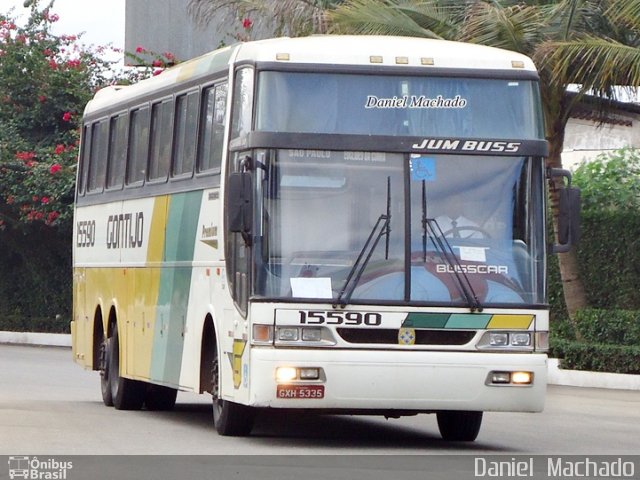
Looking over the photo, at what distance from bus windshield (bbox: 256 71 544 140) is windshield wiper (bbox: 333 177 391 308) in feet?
2.17

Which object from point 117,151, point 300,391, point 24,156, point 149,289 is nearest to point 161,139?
point 149,289

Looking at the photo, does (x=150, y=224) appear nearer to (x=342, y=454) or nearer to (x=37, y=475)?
(x=342, y=454)

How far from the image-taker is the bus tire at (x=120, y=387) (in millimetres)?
18812

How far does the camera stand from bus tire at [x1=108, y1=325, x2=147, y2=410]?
61.7ft

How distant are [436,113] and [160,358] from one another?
14.6 ft

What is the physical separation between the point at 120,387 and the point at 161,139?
3281 millimetres

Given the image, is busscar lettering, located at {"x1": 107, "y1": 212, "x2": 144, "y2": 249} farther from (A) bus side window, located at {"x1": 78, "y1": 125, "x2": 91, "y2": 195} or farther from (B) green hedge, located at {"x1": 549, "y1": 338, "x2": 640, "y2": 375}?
(B) green hedge, located at {"x1": 549, "y1": 338, "x2": 640, "y2": 375}

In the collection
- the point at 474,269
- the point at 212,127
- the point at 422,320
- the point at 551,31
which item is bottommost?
the point at 422,320

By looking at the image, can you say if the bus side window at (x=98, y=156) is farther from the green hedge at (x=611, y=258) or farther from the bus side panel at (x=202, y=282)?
the green hedge at (x=611, y=258)

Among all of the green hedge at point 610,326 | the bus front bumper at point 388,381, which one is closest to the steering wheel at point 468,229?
the bus front bumper at point 388,381

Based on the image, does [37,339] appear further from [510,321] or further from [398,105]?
[510,321]

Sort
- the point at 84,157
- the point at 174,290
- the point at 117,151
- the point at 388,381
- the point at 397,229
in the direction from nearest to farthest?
the point at 388,381, the point at 397,229, the point at 174,290, the point at 117,151, the point at 84,157

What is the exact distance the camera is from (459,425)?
15086mm

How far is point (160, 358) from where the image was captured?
16.9m
